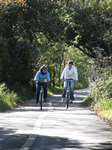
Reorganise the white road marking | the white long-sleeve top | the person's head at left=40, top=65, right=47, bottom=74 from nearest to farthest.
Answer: the white road marking, the person's head at left=40, top=65, right=47, bottom=74, the white long-sleeve top

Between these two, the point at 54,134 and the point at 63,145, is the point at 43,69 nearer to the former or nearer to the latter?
the point at 54,134

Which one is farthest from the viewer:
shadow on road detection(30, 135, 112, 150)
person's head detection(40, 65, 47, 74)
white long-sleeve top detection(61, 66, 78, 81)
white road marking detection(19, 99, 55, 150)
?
white long-sleeve top detection(61, 66, 78, 81)

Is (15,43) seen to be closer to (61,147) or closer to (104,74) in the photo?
(104,74)

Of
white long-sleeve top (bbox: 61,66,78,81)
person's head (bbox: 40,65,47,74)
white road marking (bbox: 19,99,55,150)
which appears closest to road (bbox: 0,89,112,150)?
white road marking (bbox: 19,99,55,150)

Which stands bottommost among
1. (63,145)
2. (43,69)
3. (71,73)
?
(63,145)

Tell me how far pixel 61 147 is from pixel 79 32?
2018cm

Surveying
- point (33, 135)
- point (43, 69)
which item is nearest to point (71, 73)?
point (43, 69)

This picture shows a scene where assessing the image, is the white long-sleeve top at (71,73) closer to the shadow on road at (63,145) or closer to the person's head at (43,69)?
the person's head at (43,69)

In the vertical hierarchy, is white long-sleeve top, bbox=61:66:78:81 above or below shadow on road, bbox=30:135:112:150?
above

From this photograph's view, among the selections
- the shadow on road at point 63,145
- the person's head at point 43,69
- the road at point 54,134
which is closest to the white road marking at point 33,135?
the road at point 54,134

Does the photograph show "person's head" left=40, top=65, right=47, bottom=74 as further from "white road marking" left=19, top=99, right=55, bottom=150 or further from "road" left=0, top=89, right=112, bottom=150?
"white road marking" left=19, top=99, right=55, bottom=150

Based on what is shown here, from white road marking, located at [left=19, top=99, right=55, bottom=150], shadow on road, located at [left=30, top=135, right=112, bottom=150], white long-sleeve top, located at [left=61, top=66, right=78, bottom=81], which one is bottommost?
shadow on road, located at [left=30, top=135, right=112, bottom=150]

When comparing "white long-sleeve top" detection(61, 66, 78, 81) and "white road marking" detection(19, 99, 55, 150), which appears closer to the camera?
"white road marking" detection(19, 99, 55, 150)

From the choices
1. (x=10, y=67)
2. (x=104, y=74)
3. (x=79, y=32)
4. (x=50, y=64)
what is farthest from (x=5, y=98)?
(x=50, y=64)
